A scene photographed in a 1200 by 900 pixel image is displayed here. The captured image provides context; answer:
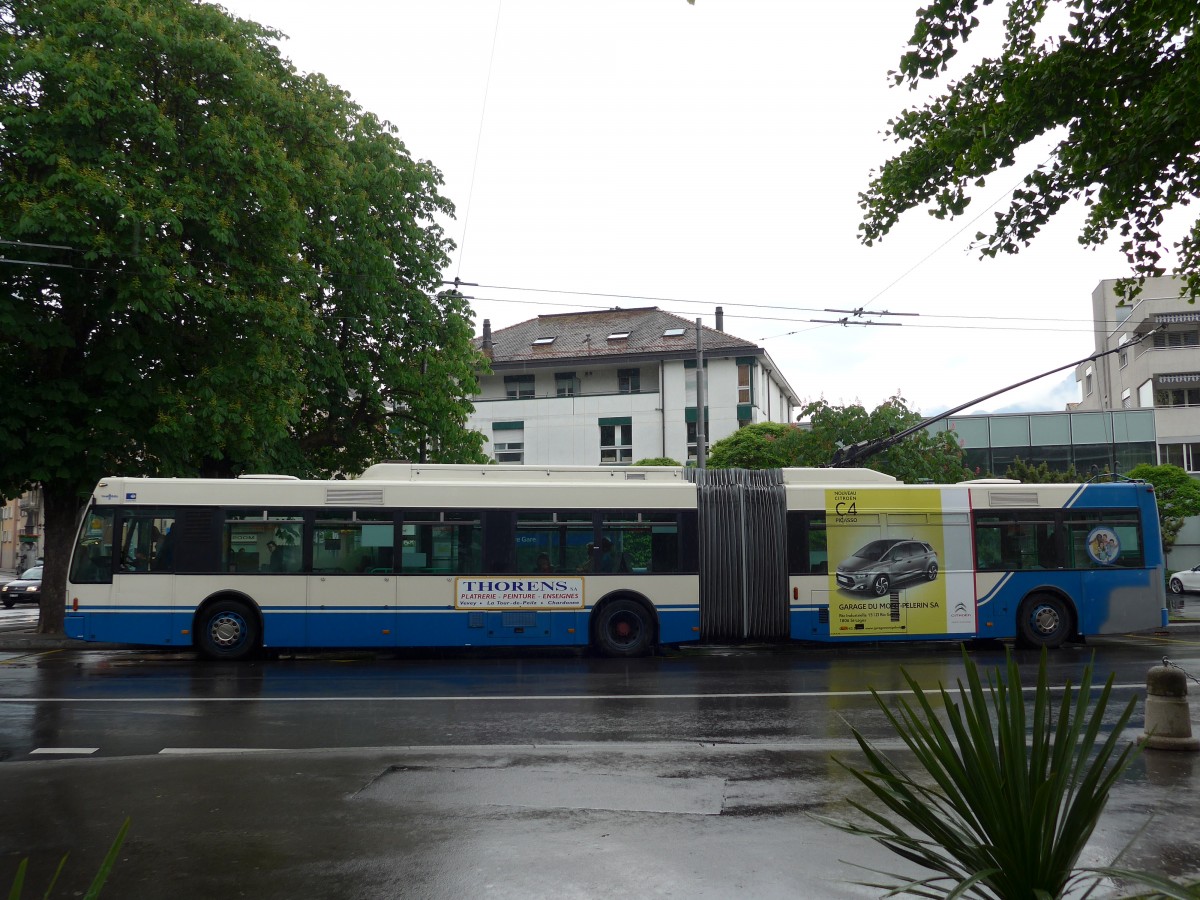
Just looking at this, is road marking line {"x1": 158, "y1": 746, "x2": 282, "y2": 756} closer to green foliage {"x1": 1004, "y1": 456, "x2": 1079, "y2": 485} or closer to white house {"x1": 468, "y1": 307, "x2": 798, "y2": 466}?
green foliage {"x1": 1004, "y1": 456, "x2": 1079, "y2": 485}

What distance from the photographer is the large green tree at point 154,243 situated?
15.8 metres

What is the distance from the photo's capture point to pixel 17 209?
617 inches

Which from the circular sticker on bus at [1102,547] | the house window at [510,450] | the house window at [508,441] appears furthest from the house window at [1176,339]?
the circular sticker on bus at [1102,547]

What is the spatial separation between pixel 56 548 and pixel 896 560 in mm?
15662

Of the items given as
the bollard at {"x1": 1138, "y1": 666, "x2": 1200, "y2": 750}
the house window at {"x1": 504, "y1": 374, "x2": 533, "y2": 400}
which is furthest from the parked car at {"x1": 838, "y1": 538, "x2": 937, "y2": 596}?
the house window at {"x1": 504, "y1": 374, "x2": 533, "y2": 400}

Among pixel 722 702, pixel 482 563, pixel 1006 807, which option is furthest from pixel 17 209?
pixel 1006 807

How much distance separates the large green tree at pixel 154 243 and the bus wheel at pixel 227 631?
319cm

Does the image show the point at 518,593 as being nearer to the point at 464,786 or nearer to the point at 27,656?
the point at 464,786

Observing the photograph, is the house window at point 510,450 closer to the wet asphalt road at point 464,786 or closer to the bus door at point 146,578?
the bus door at point 146,578

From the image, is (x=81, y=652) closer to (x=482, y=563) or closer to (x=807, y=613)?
(x=482, y=563)

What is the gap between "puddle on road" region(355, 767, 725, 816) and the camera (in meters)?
6.75

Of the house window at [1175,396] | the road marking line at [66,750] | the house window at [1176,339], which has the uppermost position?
the house window at [1176,339]

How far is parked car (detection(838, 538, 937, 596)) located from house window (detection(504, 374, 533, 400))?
38974 millimetres

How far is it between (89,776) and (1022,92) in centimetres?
1037
